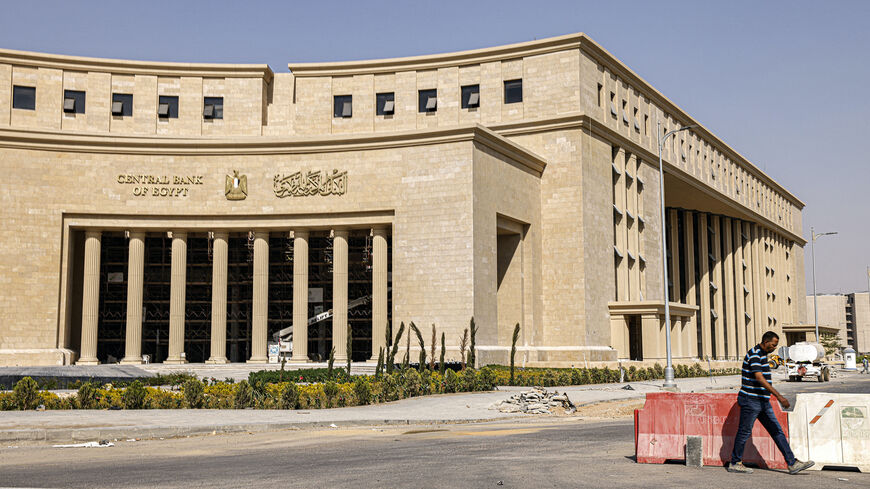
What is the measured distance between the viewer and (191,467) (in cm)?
1220

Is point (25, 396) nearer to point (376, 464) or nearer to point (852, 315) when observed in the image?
point (376, 464)

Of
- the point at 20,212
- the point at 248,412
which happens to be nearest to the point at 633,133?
the point at 20,212

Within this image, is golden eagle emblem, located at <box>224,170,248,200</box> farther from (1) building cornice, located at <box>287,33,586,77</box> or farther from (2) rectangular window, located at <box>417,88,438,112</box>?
(2) rectangular window, located at <box>417,88,438,112</box>

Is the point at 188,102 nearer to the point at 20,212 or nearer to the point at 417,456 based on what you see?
the point at 20,212

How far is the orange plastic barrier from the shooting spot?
12.7m

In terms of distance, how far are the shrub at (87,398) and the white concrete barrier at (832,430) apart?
17055mm

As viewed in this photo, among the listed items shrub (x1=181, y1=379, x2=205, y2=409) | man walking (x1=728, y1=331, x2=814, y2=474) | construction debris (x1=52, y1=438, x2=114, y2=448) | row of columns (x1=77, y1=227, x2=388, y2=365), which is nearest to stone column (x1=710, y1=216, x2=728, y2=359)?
row of columns (x1=77, y1=227, x2=388, y2=365)

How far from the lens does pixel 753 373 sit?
1213cm

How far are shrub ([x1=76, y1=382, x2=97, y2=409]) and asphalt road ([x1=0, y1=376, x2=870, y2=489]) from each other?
260 inches

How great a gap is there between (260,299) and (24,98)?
63.0ft

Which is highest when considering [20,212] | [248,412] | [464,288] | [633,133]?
[633,133]

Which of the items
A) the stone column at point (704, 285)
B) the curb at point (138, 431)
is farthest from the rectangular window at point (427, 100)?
the curb at point (138, 431)

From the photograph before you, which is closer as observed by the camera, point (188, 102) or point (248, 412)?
point (248, 412)

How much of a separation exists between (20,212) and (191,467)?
3970 cm
